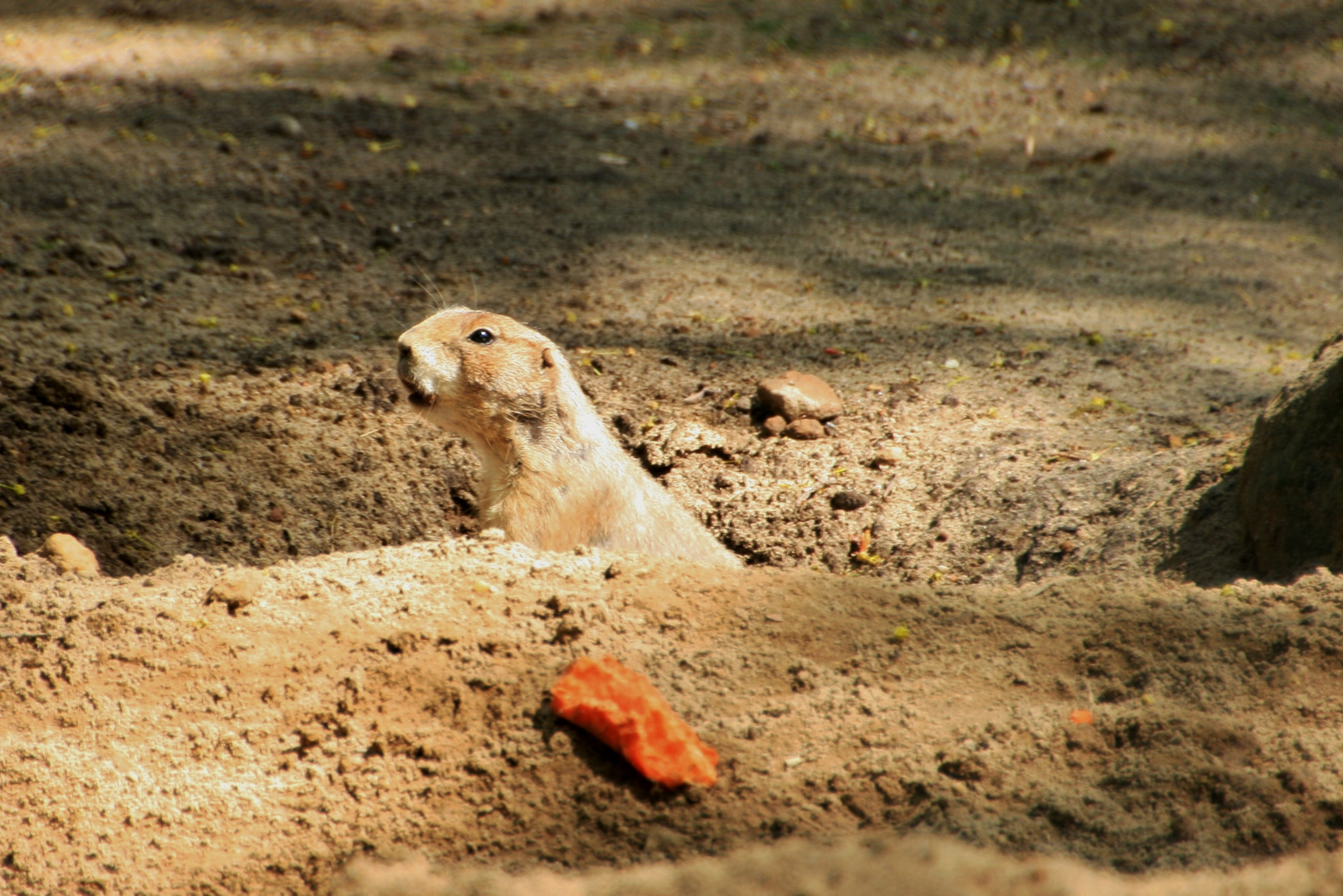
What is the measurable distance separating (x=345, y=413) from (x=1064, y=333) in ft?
12.3

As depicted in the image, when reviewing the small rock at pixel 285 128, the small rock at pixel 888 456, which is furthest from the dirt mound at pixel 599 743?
the small rock at pixel 285 128

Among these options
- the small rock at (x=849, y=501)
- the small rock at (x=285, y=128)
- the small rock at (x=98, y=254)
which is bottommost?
the small rock at (x=849, y=501)

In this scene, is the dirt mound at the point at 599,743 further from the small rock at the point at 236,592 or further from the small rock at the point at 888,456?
the small rock at the point at 888,456

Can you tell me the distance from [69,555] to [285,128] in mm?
4414

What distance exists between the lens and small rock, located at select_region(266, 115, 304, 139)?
7.24 meters

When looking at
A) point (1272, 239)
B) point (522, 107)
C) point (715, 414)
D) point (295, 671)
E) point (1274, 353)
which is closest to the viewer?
point (295, 671)

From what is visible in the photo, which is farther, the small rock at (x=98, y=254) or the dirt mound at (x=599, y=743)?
the small rock at (x=98, y=254)

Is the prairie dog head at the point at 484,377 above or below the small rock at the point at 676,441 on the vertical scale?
above

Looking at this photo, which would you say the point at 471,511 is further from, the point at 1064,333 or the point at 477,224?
the point at 1064,333

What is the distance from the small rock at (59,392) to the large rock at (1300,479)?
4.44 metres

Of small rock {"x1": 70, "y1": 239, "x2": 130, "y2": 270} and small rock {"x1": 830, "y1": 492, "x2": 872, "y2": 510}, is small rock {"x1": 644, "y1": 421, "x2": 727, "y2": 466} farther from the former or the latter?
small rock {"x1": 70, "y1": 239, "x2": 130, "y2": 270}

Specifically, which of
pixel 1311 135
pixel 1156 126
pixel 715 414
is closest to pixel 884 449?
pixel 715 414

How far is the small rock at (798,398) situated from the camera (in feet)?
16.9

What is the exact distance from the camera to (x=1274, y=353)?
5.83 m
